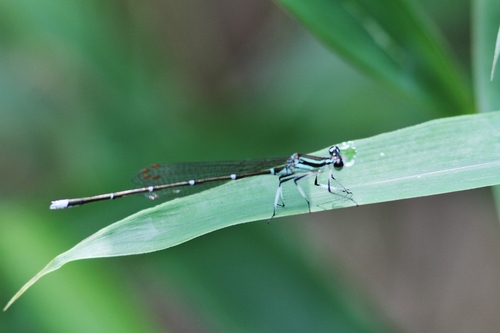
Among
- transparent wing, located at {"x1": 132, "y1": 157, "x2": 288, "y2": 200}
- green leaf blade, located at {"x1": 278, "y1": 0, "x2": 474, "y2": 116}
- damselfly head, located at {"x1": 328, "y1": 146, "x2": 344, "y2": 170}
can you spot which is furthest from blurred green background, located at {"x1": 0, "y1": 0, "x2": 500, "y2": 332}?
damselfly head, located at {"x1": 328, "y1": 146, "x2": 344, "y2": 170}

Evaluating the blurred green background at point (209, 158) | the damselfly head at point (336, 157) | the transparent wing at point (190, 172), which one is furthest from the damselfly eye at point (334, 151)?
the blurred green background at point (209, 158)

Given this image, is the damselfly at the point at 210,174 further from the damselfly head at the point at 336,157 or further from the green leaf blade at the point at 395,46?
the green leaf blade at the point at 395,46

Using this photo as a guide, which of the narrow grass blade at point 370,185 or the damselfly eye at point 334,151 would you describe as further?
the damselfly eye at point 334,151

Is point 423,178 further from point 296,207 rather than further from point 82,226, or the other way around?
point 82,226

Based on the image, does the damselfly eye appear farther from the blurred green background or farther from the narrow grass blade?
the blurred green background

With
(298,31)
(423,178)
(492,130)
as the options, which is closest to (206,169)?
(423,178)

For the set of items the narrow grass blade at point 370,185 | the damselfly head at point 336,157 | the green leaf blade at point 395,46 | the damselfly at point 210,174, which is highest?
the green leaf blade at point 395,46
